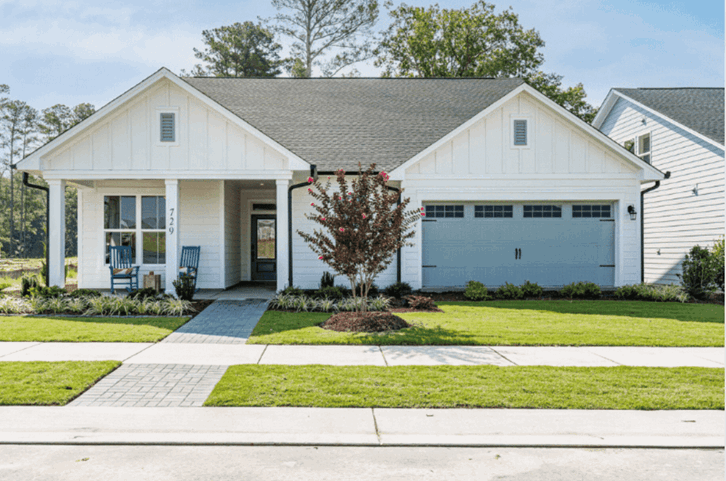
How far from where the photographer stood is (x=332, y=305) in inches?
433

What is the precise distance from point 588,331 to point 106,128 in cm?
1088

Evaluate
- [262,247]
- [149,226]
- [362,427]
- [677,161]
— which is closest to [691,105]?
[677,161]

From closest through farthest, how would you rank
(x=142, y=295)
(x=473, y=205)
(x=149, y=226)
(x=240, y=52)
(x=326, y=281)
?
(x=142, y=295)
(x=326, y=281)
(x=473, y=205)
(x=149, y=226)
(x=240, y=52)

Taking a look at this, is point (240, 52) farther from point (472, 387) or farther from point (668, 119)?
point (472, 387)

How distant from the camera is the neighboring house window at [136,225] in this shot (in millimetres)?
14047

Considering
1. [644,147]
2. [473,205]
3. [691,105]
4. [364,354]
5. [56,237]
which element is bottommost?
[364,354]

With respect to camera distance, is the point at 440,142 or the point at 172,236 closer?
the point at 172,236

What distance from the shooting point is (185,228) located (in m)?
14.0

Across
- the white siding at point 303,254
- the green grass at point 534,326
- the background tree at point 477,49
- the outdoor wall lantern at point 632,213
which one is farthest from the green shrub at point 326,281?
the background tree at point 477,49

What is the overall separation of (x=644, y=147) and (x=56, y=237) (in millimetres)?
18245

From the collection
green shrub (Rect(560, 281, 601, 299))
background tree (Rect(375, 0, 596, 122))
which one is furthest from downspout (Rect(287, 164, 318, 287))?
background tree (Rect(375, 0, 596, 122))

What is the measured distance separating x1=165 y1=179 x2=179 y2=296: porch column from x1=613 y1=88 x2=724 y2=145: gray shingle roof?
564 inches

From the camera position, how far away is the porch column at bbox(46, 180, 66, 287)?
1171 cm

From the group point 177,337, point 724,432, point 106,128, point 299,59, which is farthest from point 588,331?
point 299,59
